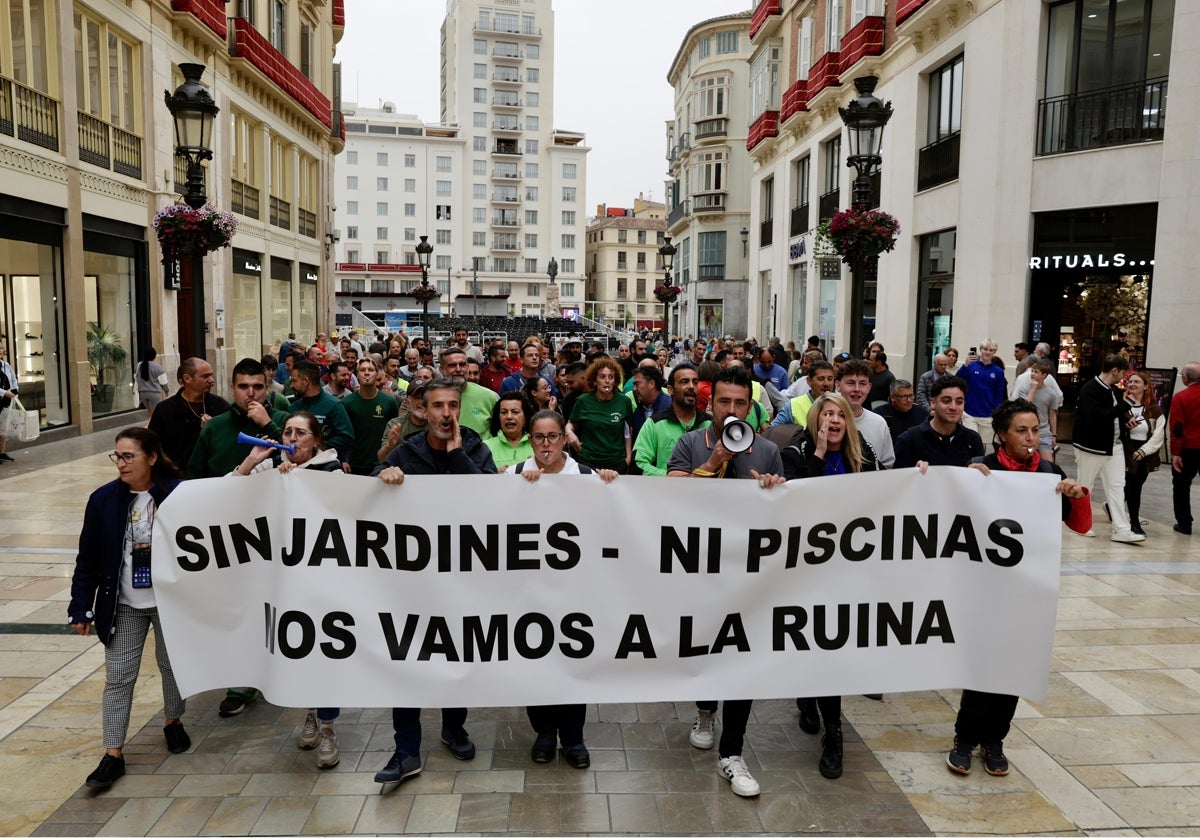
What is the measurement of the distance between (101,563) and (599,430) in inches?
171

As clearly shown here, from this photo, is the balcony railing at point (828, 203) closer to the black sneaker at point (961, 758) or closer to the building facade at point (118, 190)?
the building facade at point (118, 190)

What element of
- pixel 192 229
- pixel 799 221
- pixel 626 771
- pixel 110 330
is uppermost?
pixel 799 221

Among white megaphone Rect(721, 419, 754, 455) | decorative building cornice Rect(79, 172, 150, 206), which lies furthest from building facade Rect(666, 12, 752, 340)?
white megaphone Rect(721, 419, 754, 455)

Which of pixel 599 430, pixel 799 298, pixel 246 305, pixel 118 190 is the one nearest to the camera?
pixel 599 430

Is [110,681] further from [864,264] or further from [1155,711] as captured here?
[864,264]

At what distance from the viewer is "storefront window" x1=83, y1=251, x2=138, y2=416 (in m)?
18.0

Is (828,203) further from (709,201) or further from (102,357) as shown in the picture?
(709,201)

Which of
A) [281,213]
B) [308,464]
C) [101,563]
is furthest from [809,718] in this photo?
[281,213]

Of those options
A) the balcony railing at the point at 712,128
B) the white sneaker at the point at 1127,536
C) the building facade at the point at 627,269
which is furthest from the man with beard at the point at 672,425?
the building facade at the point at 627,269

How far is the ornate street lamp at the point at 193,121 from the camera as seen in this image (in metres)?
10.0

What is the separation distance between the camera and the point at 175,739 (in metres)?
4.88

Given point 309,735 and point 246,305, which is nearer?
point 309,735

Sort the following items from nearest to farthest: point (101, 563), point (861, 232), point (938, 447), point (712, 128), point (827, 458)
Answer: point (101, 563)
point (827, 458)
point (938, 447)
point (861, 232)
point (712, 128)

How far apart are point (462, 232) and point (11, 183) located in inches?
3096
